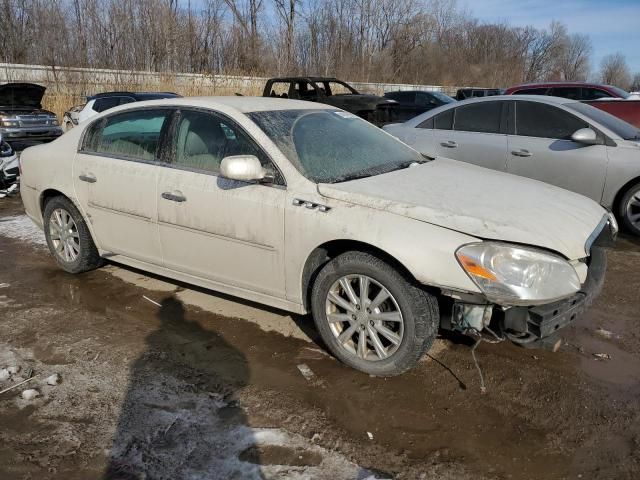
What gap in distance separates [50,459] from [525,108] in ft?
20.6

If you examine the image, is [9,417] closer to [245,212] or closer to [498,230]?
[245,212]

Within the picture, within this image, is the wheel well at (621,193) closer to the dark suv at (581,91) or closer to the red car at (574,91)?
the red car at (574,91)

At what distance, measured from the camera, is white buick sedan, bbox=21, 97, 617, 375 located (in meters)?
2.88

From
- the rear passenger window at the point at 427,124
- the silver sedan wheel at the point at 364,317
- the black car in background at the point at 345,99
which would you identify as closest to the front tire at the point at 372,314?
the silver sedan wheel at the point at 364,317

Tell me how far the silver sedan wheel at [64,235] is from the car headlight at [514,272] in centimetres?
362

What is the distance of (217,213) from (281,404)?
4.50 ft

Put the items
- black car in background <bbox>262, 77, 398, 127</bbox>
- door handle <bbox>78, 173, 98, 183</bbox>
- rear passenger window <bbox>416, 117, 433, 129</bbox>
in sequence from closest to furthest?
door handle <bbox>78, 173, 98, 183</bbox> → rear passenger window <bbox>416, 117, 433, 129</bbox> → black car in background <bbox>262, 77, 398, 127</bbox>

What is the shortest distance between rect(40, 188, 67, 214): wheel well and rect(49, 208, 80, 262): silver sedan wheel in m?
0.14

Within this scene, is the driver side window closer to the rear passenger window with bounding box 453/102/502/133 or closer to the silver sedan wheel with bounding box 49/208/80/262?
the silver sedan wheel with bounding box 49/208/80/262

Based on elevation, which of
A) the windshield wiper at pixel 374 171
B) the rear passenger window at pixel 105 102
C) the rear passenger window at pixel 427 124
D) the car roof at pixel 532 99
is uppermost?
the car roof at pixel 532 99

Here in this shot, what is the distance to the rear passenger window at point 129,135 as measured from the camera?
4199mm

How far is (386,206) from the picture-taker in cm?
310

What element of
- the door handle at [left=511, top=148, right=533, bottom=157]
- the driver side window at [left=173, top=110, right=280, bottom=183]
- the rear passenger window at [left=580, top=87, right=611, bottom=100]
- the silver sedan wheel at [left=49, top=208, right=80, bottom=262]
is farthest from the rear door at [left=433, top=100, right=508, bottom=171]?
the rear passenger window at [left=580, top=87, right=611, bottom=100]

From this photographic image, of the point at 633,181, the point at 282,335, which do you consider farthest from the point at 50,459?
the point at 633,181
